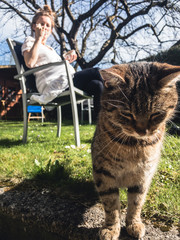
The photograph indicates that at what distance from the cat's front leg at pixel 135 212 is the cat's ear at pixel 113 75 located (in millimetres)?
748

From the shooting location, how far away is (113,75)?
3.83ft

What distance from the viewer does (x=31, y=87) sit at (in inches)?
145

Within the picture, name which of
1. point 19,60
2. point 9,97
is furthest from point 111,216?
point 9,97

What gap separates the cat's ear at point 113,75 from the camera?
116 cm

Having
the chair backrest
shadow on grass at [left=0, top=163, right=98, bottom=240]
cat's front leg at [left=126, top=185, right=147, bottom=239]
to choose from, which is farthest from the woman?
cat's front leg at [left=126, top=185, right=147, bottom=239]

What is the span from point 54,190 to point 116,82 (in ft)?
3.41

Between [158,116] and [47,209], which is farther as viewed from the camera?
[47,209]

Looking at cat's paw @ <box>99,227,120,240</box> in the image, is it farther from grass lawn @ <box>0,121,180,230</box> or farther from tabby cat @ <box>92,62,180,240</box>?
grass lawn @ <box>0,121,180,230</box>

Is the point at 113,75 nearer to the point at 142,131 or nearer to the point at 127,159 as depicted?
the point at 142,131

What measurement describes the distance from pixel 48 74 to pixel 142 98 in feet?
7.77

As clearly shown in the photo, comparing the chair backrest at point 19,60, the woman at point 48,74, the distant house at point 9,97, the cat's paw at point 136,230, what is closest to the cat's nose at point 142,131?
the cat's paw at point 136,230

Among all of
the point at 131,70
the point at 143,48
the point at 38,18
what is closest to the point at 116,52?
the point at 143,48

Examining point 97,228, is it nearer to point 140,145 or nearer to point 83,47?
point 140,145

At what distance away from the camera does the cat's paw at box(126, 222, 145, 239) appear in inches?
42.7
